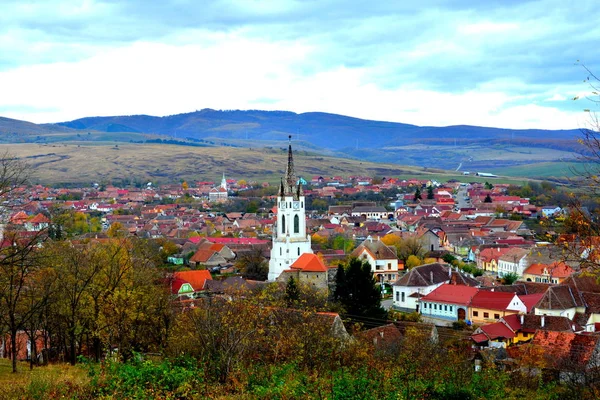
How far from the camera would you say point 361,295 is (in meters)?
36.5

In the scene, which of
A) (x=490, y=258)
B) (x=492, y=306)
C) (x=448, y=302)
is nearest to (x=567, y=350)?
(x=492, y=306)

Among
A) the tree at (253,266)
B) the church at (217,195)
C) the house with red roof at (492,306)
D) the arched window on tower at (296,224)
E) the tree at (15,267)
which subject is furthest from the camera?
the church at (217,195)

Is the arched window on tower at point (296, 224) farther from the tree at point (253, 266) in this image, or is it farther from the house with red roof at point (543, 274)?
the house with red roof at point (543, 274)

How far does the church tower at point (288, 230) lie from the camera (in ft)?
167

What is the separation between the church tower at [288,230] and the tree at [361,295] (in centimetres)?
1352

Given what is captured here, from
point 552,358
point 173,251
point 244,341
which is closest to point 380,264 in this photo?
point 173,251

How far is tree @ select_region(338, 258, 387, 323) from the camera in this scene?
3603 cm

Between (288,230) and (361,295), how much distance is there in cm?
1612

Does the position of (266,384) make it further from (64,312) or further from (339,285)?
(339,285)

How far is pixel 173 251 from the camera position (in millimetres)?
64062

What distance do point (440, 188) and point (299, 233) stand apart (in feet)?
341

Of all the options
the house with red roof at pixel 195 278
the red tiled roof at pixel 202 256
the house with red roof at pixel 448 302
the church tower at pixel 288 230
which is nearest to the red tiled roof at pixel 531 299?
the house with red roof at pixel 448 302

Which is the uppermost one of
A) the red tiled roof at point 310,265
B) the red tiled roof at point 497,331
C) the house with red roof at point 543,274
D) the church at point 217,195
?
the red tiled roof at point 310,265

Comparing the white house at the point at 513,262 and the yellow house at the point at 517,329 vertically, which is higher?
the yellow house at the point at 517,329
